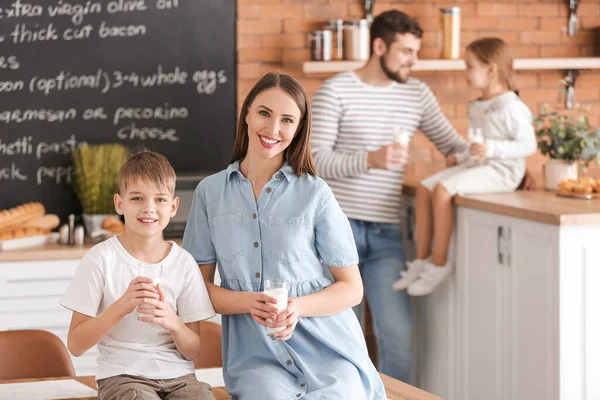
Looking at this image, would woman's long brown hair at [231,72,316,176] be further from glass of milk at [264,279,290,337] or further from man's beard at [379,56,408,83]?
man's beard at [379,56,408,83]

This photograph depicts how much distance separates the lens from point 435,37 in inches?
178

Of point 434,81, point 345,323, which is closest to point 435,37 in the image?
point 434,81

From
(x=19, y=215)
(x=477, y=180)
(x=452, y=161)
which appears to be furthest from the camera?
(x=19, y=215)

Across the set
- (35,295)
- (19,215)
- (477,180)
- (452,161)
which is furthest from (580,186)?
(19,215)

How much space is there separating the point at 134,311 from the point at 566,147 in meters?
2.16

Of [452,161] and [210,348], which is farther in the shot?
[452,161]

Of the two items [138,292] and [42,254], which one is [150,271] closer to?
[138,292]

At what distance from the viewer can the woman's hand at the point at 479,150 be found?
3340 millimetres

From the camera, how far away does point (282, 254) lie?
6.49 feet

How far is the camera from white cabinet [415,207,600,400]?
290 centimetres

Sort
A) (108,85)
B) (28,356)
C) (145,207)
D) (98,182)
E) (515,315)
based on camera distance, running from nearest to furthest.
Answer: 1. (145,207)
2. (28,356)
3. (515,315)
4. (98,182)
5. (108,85)

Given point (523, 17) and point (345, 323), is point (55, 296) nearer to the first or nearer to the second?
point (345, 323)

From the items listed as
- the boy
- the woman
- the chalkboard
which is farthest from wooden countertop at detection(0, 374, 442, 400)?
the chalkboard

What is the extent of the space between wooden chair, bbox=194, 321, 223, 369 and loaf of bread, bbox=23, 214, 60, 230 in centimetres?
155
